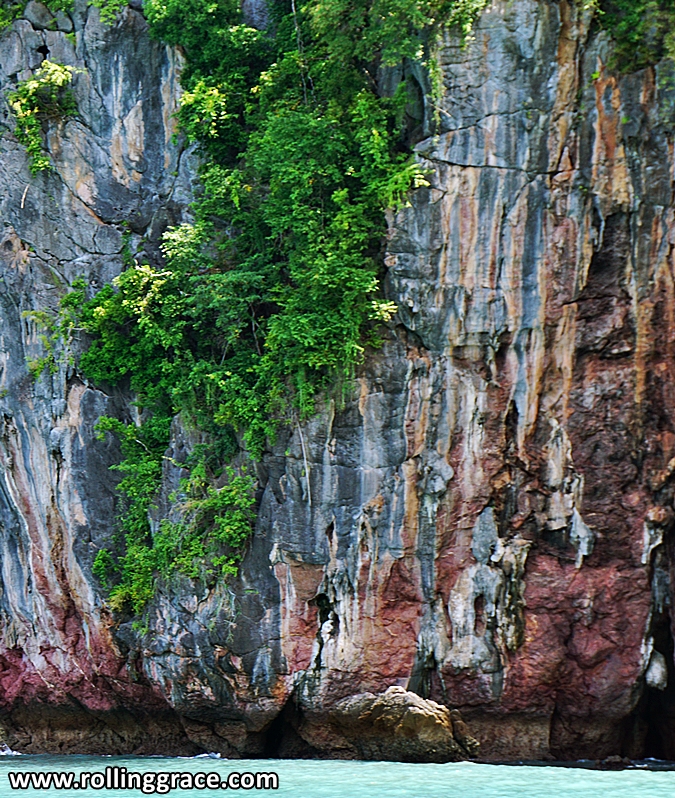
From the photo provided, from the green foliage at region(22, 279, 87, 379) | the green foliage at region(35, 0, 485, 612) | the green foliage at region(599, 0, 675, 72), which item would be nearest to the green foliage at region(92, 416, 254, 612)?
the green foliage at region(35, 0, 485, 612)

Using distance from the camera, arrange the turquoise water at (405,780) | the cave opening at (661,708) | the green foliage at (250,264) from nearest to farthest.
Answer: the turquoise water at (405,780) → the green foliage at (250,264) → the cave opening at (661,708)

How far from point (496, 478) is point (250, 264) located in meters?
3.49

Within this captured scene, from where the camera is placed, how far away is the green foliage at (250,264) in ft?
34.3

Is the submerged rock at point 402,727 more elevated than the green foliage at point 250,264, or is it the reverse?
the green foliage at point 250,264

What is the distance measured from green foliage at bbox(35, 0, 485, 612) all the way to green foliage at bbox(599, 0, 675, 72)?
1454 mm

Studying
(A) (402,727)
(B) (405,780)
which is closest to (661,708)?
(A) (402,727)

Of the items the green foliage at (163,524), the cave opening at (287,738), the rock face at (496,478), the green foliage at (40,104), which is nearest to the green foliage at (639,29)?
the rock face at (496,478)

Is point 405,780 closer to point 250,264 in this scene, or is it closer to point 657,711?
point 657,711

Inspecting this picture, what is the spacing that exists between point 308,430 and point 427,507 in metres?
1.48

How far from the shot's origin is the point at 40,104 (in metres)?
12.0

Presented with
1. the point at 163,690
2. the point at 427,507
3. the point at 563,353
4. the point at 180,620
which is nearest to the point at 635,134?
the point at 563,353

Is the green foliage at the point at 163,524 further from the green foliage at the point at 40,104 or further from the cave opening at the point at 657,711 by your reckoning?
the cave opening at the point at 657,711

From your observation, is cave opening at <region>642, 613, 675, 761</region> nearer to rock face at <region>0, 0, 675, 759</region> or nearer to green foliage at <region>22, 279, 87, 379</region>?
rock face at <region>0, 0, 675, 759</region>

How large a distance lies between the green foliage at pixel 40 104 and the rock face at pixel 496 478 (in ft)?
14.5
